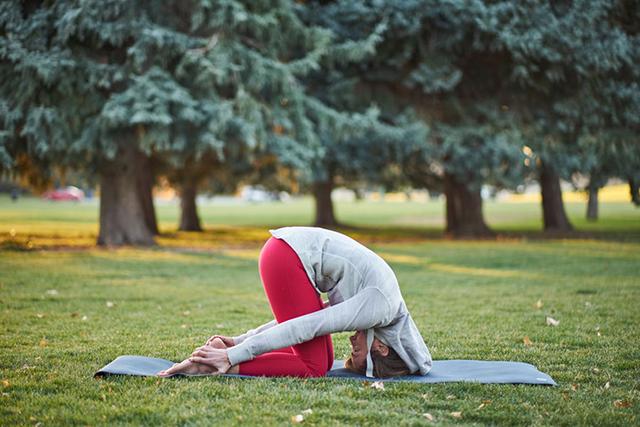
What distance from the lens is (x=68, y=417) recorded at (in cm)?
444

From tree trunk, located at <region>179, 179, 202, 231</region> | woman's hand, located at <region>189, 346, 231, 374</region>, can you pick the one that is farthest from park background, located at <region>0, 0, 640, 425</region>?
tree trunk, located at <region>179, 179, 202, 231</region>

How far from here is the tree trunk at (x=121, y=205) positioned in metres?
18.7

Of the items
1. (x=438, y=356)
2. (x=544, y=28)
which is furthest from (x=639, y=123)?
(x=438, y=356)

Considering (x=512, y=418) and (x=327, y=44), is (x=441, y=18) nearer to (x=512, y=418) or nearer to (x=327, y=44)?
(x=327, y=44)

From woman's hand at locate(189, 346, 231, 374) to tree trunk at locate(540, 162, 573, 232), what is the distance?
68.5 feet

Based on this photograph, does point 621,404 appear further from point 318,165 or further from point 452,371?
point 318,165

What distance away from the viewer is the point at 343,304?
17.0 feet

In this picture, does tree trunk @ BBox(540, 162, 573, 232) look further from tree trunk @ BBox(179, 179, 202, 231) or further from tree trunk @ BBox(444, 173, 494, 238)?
tree trunk @ BBox(179, 179, 202, 231)

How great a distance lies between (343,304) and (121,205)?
47.9ft

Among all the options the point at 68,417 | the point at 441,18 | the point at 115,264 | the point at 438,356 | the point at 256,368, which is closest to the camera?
the point at 68,417

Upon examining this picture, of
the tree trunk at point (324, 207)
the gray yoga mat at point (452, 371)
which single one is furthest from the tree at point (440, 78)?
the gray yoga mat at point (452, 371)

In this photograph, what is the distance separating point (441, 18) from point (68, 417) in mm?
16447

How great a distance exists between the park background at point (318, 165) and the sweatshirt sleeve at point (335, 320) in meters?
0.34

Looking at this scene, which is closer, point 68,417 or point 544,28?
point 68,417
